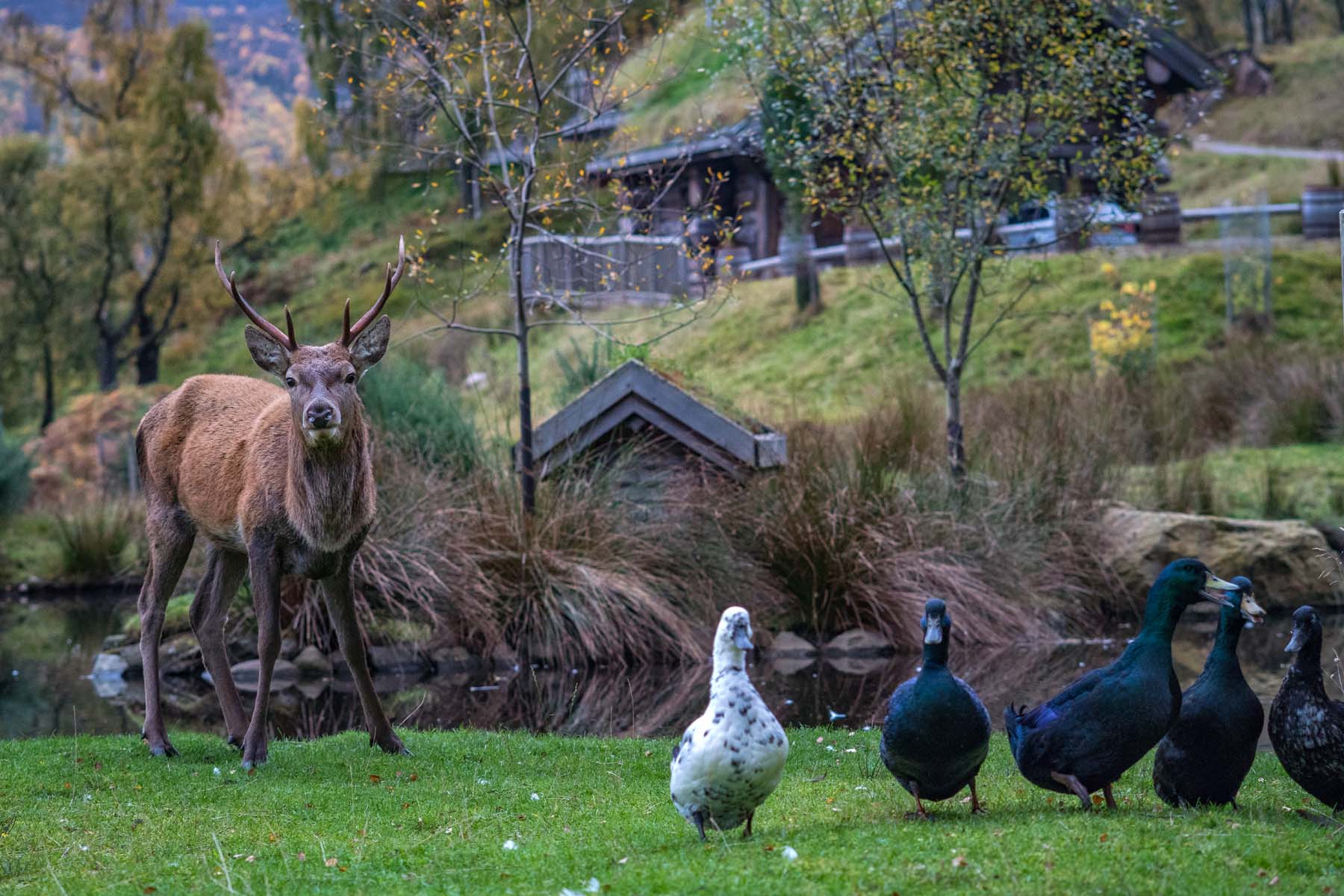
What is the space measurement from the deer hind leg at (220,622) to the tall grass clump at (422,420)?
4.76m

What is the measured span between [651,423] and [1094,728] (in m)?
8.09

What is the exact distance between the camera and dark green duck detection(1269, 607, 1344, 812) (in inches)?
214

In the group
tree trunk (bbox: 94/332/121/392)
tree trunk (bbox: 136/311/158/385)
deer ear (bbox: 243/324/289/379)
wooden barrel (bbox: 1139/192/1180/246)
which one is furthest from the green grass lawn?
tree trunk (bbox: 136/311/158/385)

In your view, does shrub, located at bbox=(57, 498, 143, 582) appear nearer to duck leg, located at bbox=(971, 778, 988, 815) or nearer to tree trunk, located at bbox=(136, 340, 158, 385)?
duck leg, located at bbox=(971, 778, 988, 815)

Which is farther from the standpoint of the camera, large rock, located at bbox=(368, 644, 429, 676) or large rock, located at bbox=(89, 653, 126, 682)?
large rock, located at bbox=(89, 653, 126, 682)

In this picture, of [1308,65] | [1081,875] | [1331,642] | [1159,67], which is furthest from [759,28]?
[1308,65]

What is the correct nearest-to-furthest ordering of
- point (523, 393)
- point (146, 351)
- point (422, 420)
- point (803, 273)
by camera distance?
point (523, 393), point (422, 420), point (803, 273), point (146, 351)

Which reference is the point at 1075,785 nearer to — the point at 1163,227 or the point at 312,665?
the point at 312,665

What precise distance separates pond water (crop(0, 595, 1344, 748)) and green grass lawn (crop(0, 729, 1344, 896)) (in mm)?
1910

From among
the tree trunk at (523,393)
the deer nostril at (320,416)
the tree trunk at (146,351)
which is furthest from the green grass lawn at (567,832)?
the tree trunk at (146,351)

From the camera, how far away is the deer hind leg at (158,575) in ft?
26.4

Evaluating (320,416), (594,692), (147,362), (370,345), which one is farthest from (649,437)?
(147,362)

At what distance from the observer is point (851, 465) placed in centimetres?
1310

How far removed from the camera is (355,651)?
7691 mm
